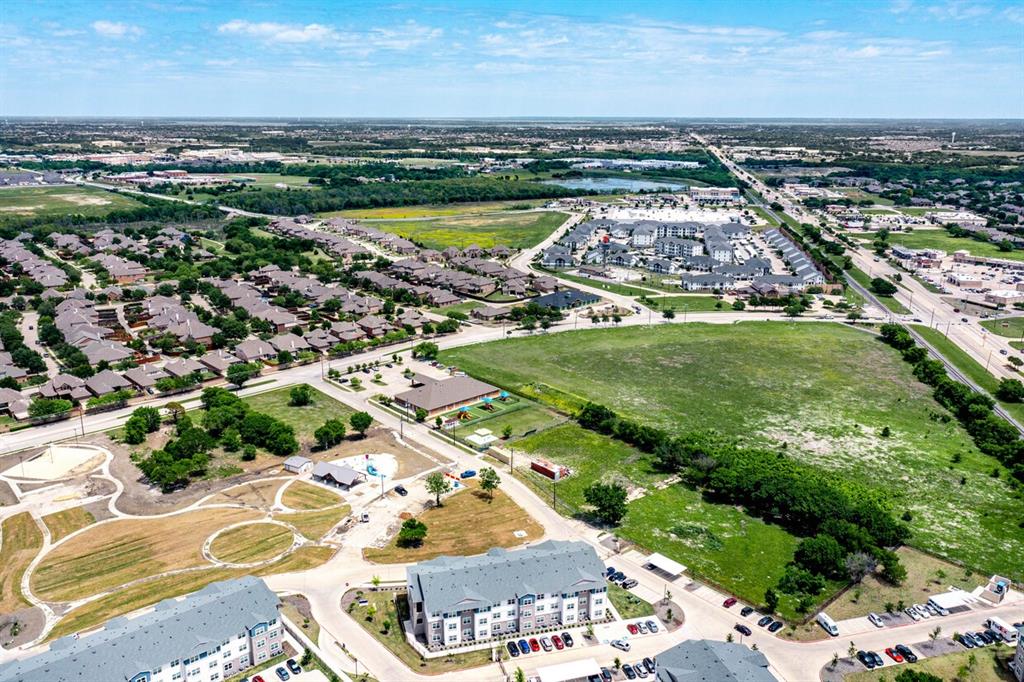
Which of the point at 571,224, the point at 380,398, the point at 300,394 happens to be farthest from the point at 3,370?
the point at 571,224

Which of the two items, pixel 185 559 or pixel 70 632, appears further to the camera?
pixel 185 559

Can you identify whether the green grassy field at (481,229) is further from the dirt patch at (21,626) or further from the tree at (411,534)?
the dirt patch at (21,626)

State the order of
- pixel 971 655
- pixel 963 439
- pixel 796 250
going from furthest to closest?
pixel 796 250 < pixel 963 439 < pixel 971 655

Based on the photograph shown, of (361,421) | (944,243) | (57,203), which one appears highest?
(57,203)

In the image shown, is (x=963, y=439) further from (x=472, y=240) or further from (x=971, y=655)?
(x=472, y=240)

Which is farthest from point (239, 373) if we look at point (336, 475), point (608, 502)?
point (608, 502)

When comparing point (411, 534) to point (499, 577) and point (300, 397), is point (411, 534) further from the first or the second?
point (300, 397)

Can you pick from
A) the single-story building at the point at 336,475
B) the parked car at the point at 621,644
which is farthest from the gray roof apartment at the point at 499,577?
the single-story building at the point at 336,475
